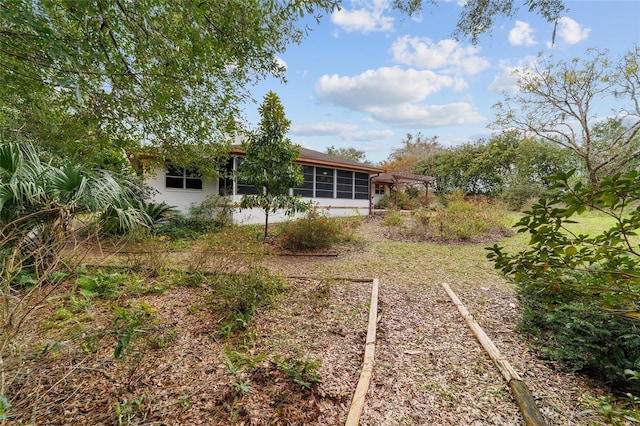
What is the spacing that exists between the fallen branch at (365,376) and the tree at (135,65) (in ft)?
7.76

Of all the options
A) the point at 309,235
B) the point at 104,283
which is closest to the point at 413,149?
the point at 309,235

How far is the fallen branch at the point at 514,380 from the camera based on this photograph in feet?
5.39

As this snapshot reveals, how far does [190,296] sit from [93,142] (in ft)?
7.83

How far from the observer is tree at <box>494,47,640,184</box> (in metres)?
8.21

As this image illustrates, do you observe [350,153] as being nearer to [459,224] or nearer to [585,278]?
[459,224]

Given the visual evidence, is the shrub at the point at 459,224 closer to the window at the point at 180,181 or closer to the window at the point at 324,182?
the window at the point at 324,182

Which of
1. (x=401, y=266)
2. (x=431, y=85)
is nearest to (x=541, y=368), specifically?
(x=401, y=266)

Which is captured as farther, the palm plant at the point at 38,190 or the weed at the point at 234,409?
the palm plant at the point at 38,190

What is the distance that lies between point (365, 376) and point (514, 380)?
106cm

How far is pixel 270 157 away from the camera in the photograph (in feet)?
21.8

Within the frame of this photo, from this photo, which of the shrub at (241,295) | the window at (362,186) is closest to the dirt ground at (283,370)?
the shrub at (241,295)

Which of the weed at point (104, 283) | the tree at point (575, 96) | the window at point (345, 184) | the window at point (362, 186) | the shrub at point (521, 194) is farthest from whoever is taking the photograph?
the shrub at point (521, 194)

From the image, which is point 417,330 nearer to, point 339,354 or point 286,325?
point 339,354

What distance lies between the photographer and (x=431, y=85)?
6246 millimetres
